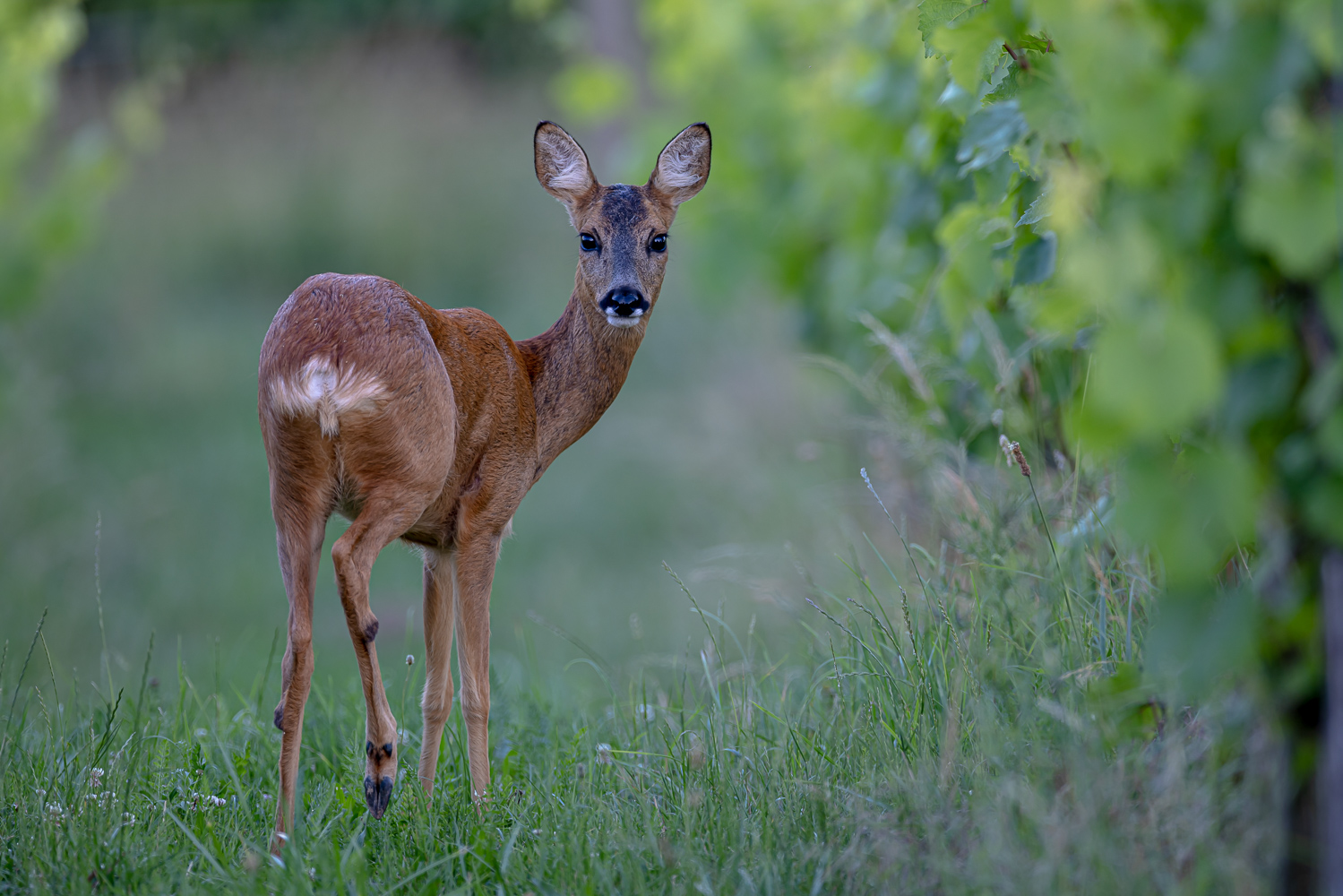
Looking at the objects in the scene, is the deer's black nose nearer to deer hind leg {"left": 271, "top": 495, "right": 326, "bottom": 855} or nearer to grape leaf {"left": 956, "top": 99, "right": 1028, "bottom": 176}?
deer hind leg {"left": 271, "top": 495, "right": 326, "bottom": 855}

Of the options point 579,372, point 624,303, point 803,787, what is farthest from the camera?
point 579,372

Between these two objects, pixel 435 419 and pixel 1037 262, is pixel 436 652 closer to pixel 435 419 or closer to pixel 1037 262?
pixel 435 419

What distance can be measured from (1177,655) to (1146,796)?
0.47 m

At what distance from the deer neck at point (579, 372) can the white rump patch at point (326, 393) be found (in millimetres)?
690

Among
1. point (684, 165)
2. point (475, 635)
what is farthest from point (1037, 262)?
point (475, 635)

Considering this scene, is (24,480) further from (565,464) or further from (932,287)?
(932,287)

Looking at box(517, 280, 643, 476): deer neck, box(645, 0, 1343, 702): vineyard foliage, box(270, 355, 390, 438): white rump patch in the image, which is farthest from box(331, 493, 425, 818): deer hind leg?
box(645, 0, 1343, 702): vineyard foliage

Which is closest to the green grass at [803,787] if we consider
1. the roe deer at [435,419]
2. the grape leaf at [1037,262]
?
the roe deer at [435,419]

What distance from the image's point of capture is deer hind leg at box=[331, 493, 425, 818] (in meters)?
2.59

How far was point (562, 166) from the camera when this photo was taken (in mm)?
3326

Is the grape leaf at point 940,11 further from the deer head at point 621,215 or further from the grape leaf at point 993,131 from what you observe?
the deer head at point 621,215

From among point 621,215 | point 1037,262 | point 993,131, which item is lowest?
point 1037,262

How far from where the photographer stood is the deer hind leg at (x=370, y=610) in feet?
8.50

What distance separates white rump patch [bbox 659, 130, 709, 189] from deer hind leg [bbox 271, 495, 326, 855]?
1370 mm
